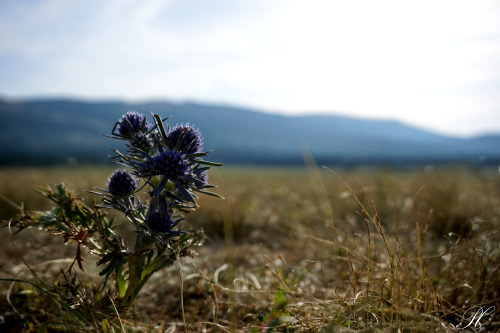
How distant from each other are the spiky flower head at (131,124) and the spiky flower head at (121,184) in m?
0.22

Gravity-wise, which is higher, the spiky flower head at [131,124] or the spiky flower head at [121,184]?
the spiky flower head at [131,124]

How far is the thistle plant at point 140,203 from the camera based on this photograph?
1713mm

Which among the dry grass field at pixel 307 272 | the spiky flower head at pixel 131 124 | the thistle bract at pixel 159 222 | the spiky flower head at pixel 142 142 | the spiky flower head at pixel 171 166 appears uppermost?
the spiky flower head at pixel 131 124

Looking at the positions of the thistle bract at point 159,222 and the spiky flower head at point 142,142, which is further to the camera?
the spiky flower head at point 142,142

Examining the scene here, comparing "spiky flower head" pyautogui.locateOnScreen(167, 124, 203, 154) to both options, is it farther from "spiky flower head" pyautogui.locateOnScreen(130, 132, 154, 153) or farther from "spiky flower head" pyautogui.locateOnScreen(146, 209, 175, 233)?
"spiky flower head" pyautogui.locateOnScreen(146, 209, 175, 233)

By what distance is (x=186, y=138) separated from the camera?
186 cm

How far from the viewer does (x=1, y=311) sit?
2.44 metres

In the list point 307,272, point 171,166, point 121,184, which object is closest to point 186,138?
point 171,166

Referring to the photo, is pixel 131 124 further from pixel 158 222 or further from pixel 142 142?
pixel 158 222

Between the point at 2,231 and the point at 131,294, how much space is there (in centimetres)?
429

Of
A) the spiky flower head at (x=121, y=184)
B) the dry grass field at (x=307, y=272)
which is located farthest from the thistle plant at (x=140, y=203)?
the dry grass field at (x=307, y=272)

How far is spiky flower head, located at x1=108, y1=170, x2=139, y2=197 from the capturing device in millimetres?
1810

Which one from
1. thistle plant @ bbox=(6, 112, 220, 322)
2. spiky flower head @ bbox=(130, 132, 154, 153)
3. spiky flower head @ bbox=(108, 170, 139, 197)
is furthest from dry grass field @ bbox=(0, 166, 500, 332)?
spiky flower head @ bbox=(130, 132, 154, 153)

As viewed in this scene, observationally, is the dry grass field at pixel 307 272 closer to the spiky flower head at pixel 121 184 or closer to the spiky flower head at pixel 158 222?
the spiky flower head at pixel 158 222
